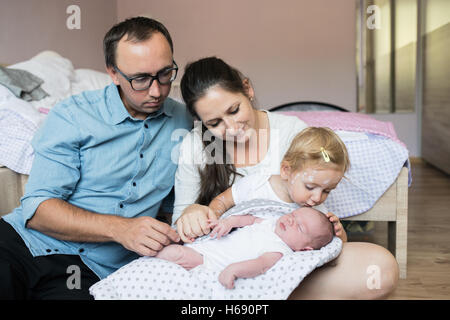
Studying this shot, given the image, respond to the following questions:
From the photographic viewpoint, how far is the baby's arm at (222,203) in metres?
1.37

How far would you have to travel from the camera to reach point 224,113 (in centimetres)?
134

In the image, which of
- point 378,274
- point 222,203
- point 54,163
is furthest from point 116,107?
point 378,274

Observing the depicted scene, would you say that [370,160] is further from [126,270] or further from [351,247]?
[126,270]

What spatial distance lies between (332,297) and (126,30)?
1.01 m

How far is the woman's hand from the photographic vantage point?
120 cm

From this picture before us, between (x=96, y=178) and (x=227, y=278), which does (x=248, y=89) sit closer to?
(x=96, y=178)

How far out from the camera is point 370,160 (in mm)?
1899

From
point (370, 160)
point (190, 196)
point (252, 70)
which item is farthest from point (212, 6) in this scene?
point (190, 196)

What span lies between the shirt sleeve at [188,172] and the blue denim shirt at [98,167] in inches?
2.6

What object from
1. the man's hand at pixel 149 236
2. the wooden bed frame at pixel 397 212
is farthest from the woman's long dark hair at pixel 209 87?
the wooden bed frame at pixel 397 212

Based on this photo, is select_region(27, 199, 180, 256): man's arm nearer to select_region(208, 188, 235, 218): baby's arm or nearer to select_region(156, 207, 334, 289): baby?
select_region(156, 207, 334, 289): baby

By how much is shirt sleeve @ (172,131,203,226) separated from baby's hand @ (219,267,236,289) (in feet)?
1.43

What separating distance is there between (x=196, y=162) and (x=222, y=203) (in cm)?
18
